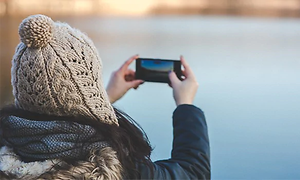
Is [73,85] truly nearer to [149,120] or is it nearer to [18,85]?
[18,85]

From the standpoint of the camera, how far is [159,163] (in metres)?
0.84

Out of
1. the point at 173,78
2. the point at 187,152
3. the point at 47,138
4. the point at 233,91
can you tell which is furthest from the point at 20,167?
the point at 233,91

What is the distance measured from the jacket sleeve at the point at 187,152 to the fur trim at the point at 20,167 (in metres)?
0.16

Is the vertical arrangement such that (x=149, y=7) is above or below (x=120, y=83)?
above

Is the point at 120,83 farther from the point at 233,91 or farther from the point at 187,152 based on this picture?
the point at 233,91

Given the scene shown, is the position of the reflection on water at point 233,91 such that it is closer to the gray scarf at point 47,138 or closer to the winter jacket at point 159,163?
the winter jacket at point 159,163

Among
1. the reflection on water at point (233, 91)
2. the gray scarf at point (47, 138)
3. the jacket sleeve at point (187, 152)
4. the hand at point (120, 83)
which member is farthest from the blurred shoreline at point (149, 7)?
the gray scarf at point (47, 138)

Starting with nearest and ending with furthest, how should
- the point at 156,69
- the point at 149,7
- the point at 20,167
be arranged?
the point at 20,167 → the point at 156,69 → the point at 149,7

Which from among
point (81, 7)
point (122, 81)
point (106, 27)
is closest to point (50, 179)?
point (122, 81)

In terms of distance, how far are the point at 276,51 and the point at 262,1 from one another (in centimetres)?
260

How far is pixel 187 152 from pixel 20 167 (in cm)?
30

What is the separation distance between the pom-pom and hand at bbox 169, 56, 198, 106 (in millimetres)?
323

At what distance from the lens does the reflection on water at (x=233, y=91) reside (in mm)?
1928

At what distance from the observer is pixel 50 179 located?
2.35 feet
